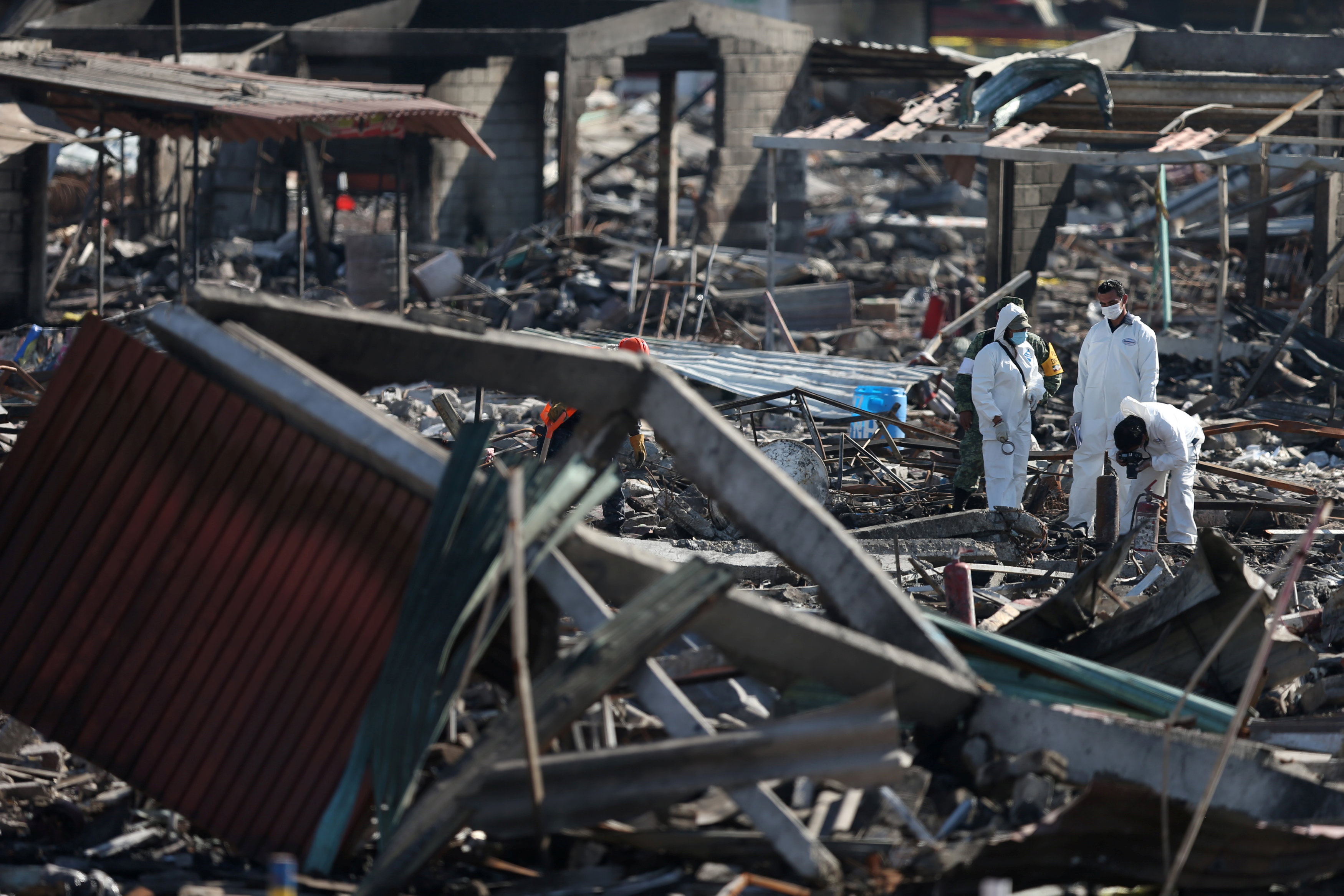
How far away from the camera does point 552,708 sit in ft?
15.4

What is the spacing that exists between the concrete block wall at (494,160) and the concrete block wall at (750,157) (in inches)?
137

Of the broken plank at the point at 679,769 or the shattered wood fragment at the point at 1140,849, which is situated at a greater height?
the broken plank at the point at 679,769

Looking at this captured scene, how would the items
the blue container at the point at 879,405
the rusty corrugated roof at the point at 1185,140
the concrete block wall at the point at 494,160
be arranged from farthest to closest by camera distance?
the concrete block wall at the point at 494,160 → the rusty corrugated roof at the point at 1185,140 → the blue container at the point at 879,405

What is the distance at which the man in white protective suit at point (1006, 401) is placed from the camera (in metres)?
9.77

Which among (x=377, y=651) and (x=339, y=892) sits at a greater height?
(x=377, y=651)

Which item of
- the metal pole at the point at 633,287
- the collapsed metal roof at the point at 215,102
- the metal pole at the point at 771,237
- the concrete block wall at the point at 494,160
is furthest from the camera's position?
the concrete block wall at the point at 494,160

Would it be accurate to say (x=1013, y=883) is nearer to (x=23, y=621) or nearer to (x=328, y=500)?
(x=328, y=500)

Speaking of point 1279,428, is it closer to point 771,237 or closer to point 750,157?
point 771,237

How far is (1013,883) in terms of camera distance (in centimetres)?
468

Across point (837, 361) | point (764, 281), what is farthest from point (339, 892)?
point (764, 281)

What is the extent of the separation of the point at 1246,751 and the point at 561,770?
2.52 metres

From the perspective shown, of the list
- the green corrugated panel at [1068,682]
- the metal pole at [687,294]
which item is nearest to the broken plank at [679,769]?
the green corrugated panel at [1068,682]

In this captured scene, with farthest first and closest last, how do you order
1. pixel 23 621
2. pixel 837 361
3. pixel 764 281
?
pixel 764 281, pixel 837 361, pixel 23 621

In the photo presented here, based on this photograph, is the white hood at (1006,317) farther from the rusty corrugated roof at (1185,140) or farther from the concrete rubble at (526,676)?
the rusty corrugated roof at (1185,140)
